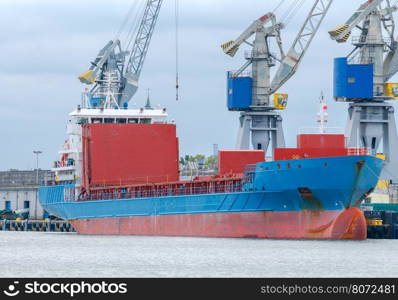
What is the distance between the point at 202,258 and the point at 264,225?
10.7m

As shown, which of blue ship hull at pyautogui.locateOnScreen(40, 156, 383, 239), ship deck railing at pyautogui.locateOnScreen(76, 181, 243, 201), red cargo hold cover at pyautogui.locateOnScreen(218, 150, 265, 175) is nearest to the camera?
blue ship hull at pyautogui.locateOnScreen(40, 156, 383, 239)

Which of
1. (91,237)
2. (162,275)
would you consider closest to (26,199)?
(91,237)

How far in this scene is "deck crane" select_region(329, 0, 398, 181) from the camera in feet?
273

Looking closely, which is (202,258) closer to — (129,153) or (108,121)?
(129,153)

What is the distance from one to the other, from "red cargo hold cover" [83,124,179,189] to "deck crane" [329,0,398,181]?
1527cm

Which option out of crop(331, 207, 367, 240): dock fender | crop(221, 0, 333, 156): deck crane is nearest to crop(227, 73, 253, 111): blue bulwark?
crop(221, 0, 333, 156): deck crane

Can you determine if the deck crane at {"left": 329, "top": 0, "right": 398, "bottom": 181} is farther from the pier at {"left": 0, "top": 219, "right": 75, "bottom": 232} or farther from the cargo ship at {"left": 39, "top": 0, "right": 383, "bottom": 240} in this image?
the pier at {"left": 0, "top": 219, "right": 75, "bottom": 232}

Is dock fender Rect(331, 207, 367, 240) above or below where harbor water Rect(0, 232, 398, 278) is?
above

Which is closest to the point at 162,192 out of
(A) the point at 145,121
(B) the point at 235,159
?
(B) the point at 235,159

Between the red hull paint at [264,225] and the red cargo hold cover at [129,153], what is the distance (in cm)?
343

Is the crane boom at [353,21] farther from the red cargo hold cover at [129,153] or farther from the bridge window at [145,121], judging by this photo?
the red cargo hold cover at [129,153]

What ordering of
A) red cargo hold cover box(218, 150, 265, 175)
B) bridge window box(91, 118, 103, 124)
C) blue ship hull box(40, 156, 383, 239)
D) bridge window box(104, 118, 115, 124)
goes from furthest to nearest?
bridge window box(91, 118, 103, 124) < bridge window box(104, 118, 115, 124) < red cargo hold cover box(218, 150, 265, 175) < blue ship hull box(40, 156, 383, 239)

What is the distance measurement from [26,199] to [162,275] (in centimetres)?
6616

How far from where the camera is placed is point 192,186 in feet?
219
